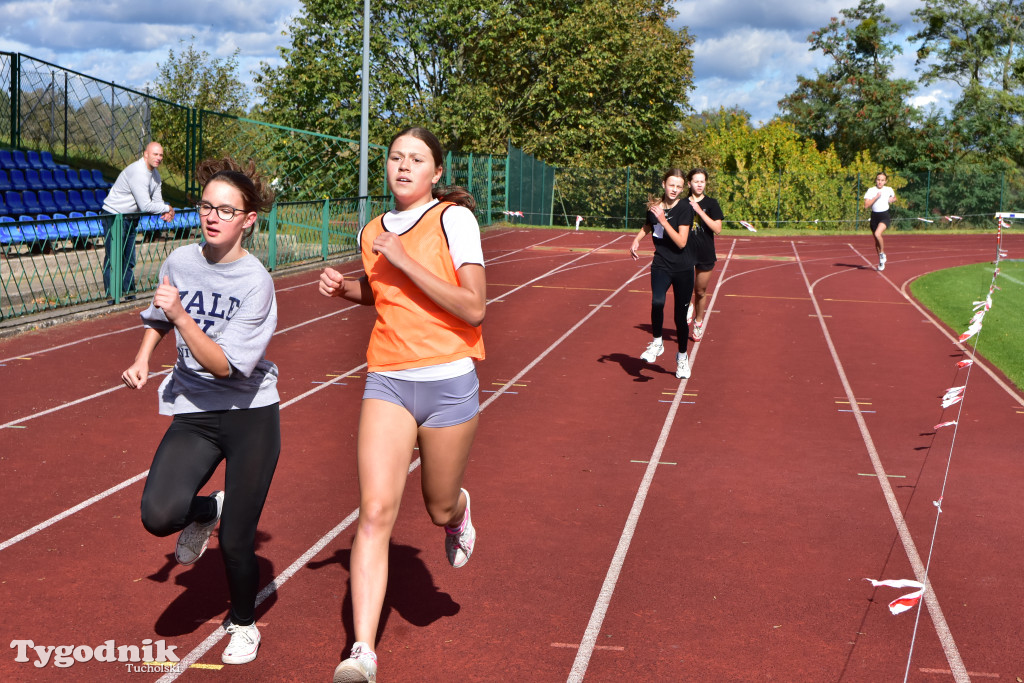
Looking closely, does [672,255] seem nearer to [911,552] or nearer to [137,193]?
[911,552]

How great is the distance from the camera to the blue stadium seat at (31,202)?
729 inches

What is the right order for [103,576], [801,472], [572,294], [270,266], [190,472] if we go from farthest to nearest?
1. [270,266]
2. [572,294]
3. [801,472]
4. [103,576]
5. [190,472]

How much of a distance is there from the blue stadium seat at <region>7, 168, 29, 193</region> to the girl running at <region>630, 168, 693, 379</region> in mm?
14053

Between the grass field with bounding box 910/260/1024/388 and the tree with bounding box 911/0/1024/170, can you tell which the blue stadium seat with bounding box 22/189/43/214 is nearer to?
the grass field with bounding box 910/260/1024/388

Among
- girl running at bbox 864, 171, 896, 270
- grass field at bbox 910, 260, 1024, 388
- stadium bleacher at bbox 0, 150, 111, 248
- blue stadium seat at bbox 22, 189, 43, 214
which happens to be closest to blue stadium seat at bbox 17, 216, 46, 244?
stadium bleacher at bbox 0, 150, 111, 248

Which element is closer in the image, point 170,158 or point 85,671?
point 85,671

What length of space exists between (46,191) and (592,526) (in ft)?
56.5

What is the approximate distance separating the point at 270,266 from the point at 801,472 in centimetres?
1264

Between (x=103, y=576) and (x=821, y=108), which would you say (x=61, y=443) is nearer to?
(x=103, y=576)

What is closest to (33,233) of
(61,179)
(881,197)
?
(61,179)

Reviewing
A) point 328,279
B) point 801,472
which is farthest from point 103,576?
point 801,472

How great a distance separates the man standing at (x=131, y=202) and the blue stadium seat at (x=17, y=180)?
7308mm

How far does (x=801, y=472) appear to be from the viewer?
707cm

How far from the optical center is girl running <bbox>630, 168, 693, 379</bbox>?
30.2ft
